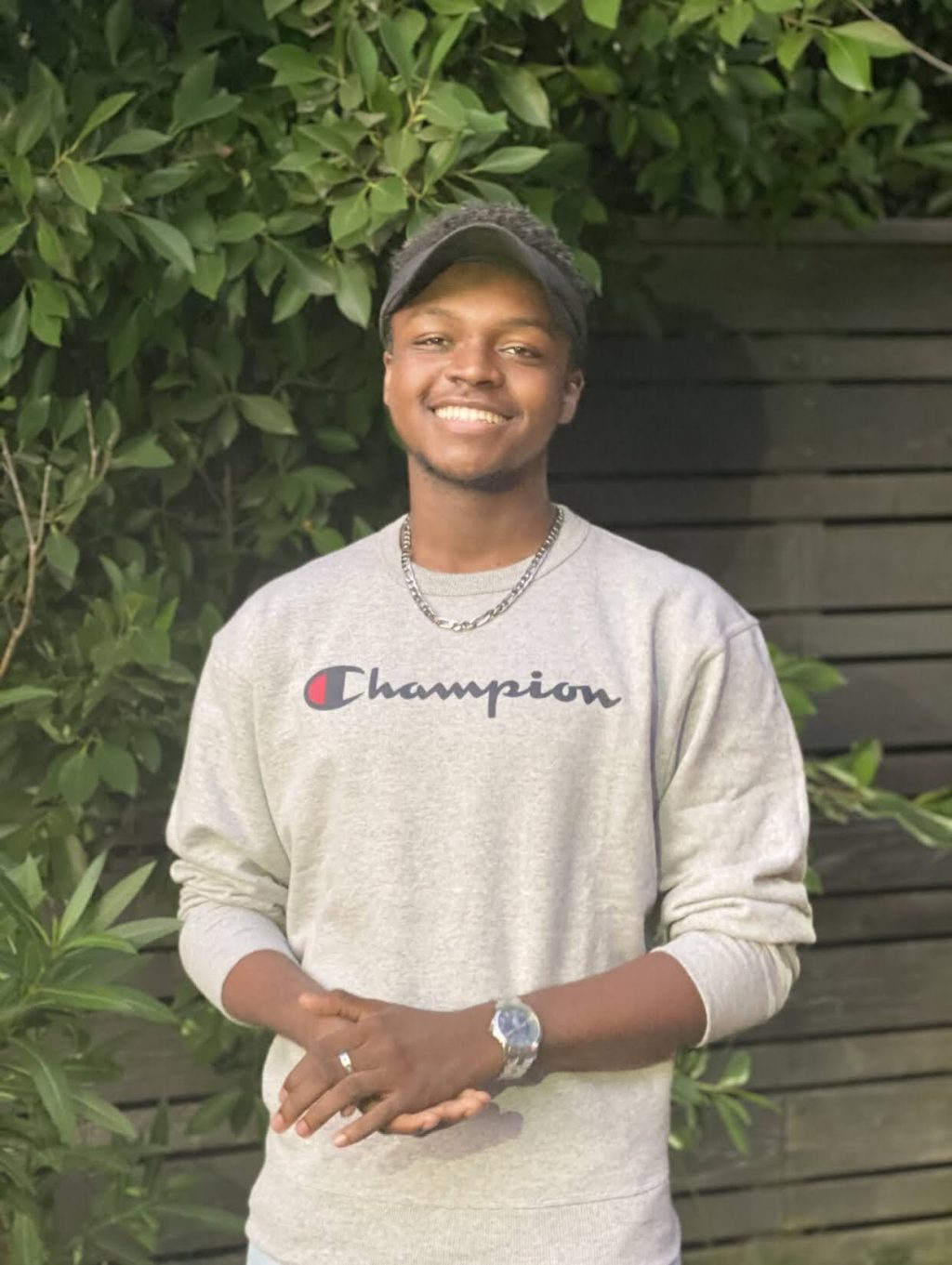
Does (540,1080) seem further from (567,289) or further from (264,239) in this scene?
(264,239)

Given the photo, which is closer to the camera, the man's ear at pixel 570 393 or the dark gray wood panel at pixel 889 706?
the man's ear at pixel 570 393

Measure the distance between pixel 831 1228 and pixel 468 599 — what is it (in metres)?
2.56

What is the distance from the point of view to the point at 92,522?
3256mm

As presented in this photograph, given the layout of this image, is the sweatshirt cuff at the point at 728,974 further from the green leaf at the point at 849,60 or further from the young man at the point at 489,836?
the green leaf at the point at 849,60

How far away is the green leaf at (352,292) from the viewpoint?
2922mm

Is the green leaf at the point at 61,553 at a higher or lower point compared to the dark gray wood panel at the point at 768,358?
lower

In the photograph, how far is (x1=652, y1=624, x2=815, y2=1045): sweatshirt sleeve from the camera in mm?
1980

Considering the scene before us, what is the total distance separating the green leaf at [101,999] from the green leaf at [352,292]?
3.44 ft

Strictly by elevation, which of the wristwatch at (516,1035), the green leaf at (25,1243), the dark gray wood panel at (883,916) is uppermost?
the dark gray wood panel at (883,916)

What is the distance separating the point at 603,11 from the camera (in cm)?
286

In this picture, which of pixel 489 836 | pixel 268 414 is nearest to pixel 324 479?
pixel 268 414

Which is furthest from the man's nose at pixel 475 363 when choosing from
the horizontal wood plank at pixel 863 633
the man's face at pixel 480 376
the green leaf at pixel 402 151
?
the horizontal wood plank at pixel 863 633

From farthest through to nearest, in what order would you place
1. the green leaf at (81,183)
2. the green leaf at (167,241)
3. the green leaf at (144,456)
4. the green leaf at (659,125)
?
the green leaf at (659,125)
the green leaf at (144,456)
the green leaf at (167,241)
the green leaf at (81,183)

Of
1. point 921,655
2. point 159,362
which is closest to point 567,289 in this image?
point 159,362
